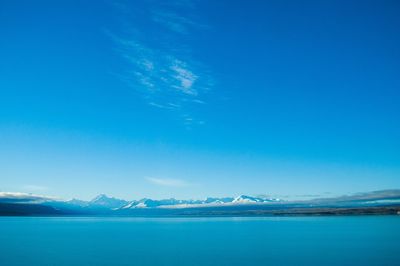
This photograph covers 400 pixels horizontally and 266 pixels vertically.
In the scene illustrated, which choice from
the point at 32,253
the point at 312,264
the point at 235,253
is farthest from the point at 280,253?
the point at 32,253

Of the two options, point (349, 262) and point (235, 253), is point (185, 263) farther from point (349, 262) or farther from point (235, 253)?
point (349, 262)

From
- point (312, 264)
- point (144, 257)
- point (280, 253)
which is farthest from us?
point (280, 253)

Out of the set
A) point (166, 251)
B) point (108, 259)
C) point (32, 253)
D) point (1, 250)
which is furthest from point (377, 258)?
point (1, 250)

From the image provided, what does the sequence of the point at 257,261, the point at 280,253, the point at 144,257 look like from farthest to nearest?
the point at 280,253 < the point at 144,257 < the point at 257,261

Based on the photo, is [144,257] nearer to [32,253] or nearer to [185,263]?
[185,263]

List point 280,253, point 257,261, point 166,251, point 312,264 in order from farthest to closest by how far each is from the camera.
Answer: point 166,251 < point 280,253 < point 257,261 < point 312,264

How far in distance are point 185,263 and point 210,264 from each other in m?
2.59

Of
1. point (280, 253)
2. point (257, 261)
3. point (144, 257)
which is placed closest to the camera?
point (257, 261)

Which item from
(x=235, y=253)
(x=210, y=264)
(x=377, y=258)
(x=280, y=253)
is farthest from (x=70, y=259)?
(x=377, y=258)

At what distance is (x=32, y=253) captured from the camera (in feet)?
139

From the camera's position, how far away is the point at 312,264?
32969mm

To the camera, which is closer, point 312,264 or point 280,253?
point 312,264

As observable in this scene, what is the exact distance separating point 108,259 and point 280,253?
20.2m

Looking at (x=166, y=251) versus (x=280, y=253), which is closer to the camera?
(x=280, y=253)
